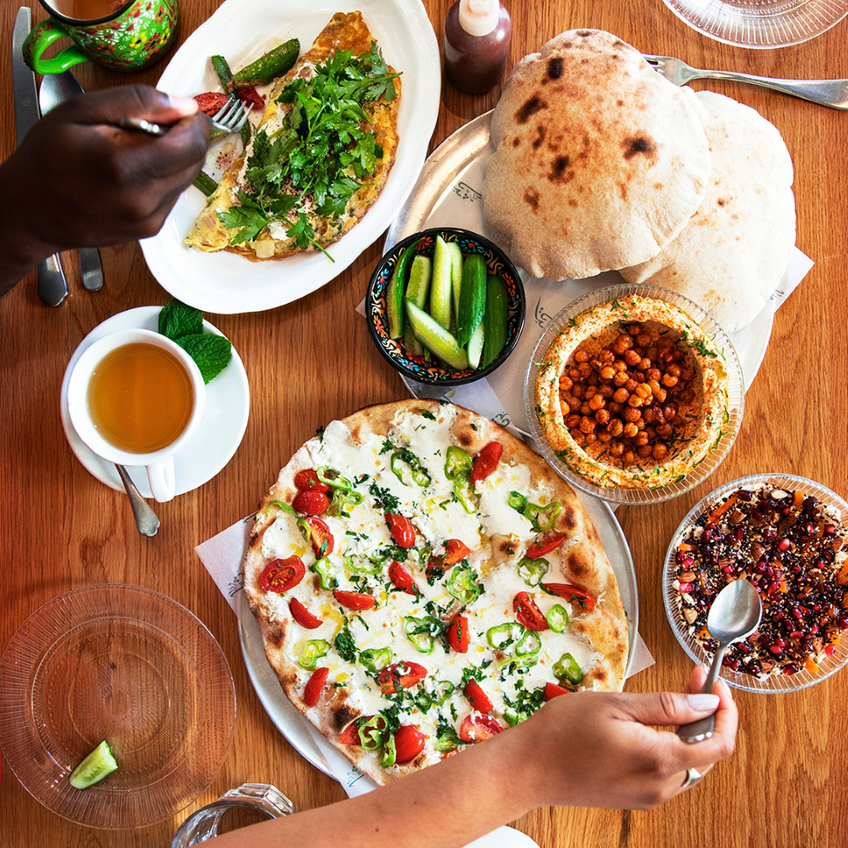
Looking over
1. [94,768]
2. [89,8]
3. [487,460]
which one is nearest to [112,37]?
[89,8]

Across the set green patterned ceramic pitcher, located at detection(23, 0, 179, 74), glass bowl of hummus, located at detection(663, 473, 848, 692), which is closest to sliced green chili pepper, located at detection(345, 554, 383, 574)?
glass bowl of hummus, located at detection(663, 473, 848, 692)

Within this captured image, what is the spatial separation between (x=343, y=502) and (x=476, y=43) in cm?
148

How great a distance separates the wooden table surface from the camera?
2404 millimetres

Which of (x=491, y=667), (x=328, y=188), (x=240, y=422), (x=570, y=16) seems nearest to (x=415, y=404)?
(x=240, y=422)

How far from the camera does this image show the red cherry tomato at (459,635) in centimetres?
231

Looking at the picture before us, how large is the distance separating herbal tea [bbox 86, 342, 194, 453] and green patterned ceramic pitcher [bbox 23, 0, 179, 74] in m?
0.90

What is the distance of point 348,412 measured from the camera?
2.44 meters

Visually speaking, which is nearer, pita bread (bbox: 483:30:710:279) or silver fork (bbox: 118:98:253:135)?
pita bread (bbox: 483:30:710:279)

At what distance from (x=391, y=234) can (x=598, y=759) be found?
5.49 feet

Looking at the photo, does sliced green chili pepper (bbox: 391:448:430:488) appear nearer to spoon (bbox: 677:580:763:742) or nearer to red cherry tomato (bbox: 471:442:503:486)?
red cherry tomato (bbox: 471:442:503:486)

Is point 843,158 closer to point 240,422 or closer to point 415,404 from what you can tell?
point 415,404

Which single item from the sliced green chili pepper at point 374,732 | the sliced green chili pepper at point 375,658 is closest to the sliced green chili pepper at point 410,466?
the sliced green chili pepper at point 375,658

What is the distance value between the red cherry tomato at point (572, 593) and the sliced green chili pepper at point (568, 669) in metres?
0.17

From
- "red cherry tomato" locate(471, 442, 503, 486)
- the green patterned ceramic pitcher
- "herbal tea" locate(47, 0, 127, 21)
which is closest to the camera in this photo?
the green patterned ceramic pitcher
